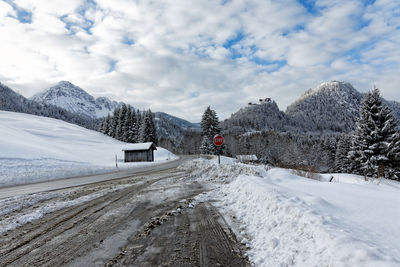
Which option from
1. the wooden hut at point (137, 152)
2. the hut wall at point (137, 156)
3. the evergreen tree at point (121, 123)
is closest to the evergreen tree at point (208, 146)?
the wooden hut at point (137, 152)

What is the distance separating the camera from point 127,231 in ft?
15.6

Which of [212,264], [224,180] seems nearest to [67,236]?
[212,264]

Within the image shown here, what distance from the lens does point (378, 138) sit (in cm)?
2559

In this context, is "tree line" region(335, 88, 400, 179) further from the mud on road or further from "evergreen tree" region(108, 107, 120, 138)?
"evergreen tree" region(108, 107, 120, 138)

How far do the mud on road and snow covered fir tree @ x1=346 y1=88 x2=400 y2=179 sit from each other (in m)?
28.3

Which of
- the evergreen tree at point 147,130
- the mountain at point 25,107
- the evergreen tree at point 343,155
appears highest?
the mountain at point 25,107

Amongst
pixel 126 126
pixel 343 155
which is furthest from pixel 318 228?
pixel 126 126

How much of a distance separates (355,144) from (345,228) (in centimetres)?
3120

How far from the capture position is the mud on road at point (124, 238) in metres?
3.53

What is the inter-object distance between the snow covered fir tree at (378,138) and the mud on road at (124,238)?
92.8ft

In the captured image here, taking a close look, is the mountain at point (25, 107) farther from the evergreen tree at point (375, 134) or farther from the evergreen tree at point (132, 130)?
the evergreen tree at point (375, 134)

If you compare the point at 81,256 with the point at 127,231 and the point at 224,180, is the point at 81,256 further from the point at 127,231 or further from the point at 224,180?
the point at 224,180

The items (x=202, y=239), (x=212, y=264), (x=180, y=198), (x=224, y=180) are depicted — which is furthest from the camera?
(x=224, y=180)

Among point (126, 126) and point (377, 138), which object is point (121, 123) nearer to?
point (126, 126)
